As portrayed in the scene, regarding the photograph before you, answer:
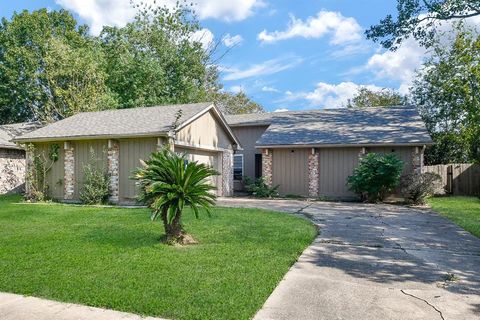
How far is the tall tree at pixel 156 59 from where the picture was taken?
26438mm

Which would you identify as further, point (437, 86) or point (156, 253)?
point (437, 86)

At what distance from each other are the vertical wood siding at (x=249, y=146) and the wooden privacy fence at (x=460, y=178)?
9.22 meters

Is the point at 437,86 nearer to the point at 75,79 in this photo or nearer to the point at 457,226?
the point at 457,226

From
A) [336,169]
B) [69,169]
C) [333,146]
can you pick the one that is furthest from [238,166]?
[69,169]

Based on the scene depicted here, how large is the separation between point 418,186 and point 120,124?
12.1 metres

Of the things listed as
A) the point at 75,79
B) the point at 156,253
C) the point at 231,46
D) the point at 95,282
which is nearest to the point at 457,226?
the point at 156,253

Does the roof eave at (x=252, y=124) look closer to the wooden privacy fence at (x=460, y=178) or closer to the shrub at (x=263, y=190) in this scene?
the shrub at (x=263, y=190)

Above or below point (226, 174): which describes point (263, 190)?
below

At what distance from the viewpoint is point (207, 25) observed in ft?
99.6

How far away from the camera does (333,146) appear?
1684cm

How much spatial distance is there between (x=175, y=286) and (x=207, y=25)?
1127 inches

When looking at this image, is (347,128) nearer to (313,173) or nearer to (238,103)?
(313,173)

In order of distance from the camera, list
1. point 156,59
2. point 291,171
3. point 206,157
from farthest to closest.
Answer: point 156,59, point 291,171, point 206,157

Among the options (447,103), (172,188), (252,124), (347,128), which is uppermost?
(447,103)
